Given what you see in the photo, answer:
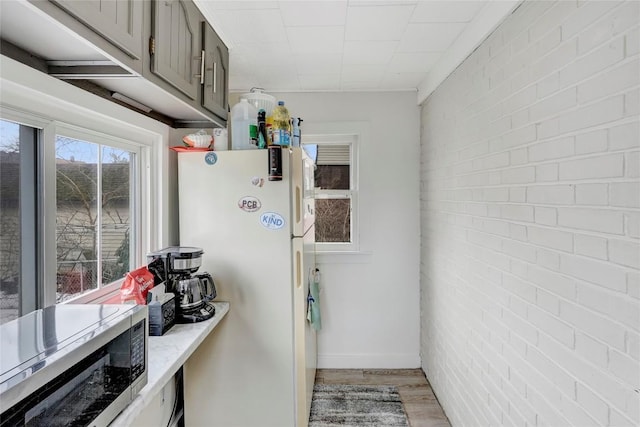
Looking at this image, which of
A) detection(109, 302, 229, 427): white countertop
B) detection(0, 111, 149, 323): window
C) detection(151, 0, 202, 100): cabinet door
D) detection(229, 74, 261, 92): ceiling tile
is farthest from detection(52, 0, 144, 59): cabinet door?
detection(229, 74, 261, 92): ceiling tile

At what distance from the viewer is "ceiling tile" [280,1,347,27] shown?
162cm

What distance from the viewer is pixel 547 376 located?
1.21 m

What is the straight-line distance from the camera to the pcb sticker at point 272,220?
181 cm

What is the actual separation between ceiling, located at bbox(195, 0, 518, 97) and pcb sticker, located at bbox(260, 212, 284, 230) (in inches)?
38.8

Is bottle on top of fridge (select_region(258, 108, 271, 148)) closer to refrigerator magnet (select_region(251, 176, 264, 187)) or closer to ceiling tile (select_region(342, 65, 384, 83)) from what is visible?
refrigerator magnet (select_region(251, 176, 264, 187))

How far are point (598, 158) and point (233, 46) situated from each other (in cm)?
189

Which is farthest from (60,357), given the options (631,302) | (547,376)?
(547,376)

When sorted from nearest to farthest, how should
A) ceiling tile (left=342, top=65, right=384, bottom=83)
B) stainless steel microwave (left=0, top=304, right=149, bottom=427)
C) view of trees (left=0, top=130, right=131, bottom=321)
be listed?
stainless steel microwave (left=0, top=304, right=149, bottom=427), view of trees (left=0, top=130, right=131, bottom=321), ceiling tile (left=342, top=65, right=384, bottom=83)

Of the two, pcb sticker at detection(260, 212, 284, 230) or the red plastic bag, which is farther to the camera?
pcb sticker at detection(260, 212, 284, 230)

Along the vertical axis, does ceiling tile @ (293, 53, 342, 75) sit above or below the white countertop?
above

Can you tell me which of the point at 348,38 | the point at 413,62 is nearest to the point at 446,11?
the point at 348,38

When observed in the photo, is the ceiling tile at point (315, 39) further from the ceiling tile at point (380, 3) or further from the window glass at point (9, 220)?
the window glass at point (9, 220)

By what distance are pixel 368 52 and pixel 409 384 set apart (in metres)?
2.41

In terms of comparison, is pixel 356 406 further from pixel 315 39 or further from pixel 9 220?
Answer: pixel 315 39
